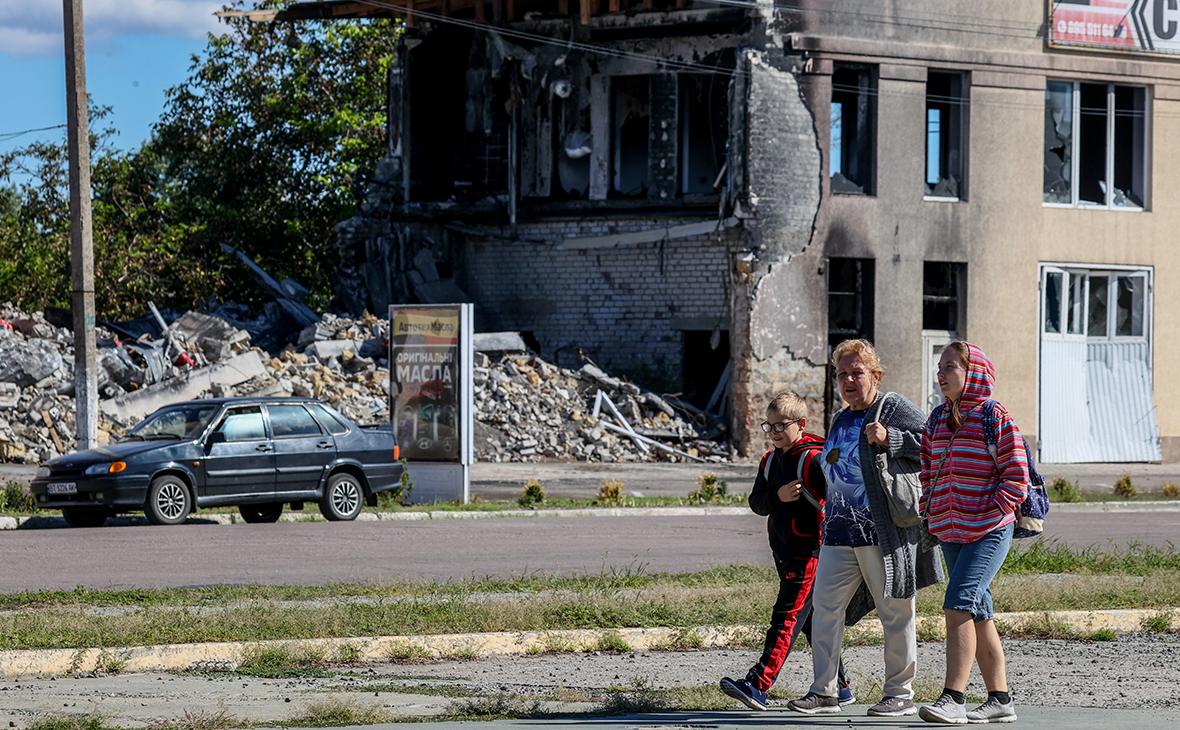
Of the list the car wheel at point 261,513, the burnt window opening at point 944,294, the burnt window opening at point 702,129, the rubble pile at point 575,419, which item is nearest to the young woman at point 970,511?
the car wheel at point 261,513

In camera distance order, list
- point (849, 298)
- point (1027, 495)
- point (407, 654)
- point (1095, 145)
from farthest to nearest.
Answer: point (1095, 145), point (849, 298), point (407, 654), point (1027, 495)

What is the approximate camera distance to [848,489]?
695 cm

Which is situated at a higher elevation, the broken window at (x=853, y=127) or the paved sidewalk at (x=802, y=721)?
the broken window at (x=853, y=127)

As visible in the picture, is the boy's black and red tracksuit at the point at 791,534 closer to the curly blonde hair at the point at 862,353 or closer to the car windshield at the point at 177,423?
the curly blonde hair at the point at 862,353

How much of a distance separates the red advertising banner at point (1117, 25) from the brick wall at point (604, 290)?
26.9 ft

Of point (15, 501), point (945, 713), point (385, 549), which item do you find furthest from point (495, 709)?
point (15, 501)

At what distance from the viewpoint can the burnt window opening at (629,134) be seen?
3092cm

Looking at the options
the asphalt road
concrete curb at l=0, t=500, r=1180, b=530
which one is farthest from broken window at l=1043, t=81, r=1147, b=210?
the asphalt road

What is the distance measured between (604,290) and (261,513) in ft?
45.9

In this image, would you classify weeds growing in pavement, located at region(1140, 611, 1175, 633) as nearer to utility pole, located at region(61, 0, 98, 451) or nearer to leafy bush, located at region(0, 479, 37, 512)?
leafy bush, located at region(0, 479, 37, 512)

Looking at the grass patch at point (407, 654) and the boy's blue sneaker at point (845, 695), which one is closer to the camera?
the boy's blue sneaker at point (845, 695)

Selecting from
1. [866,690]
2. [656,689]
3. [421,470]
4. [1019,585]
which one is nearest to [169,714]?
[656,689]

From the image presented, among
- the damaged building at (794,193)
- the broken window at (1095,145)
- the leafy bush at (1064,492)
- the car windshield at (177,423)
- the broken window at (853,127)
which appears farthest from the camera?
the broken window at (1095,145)

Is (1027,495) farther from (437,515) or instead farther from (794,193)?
(794,193)
